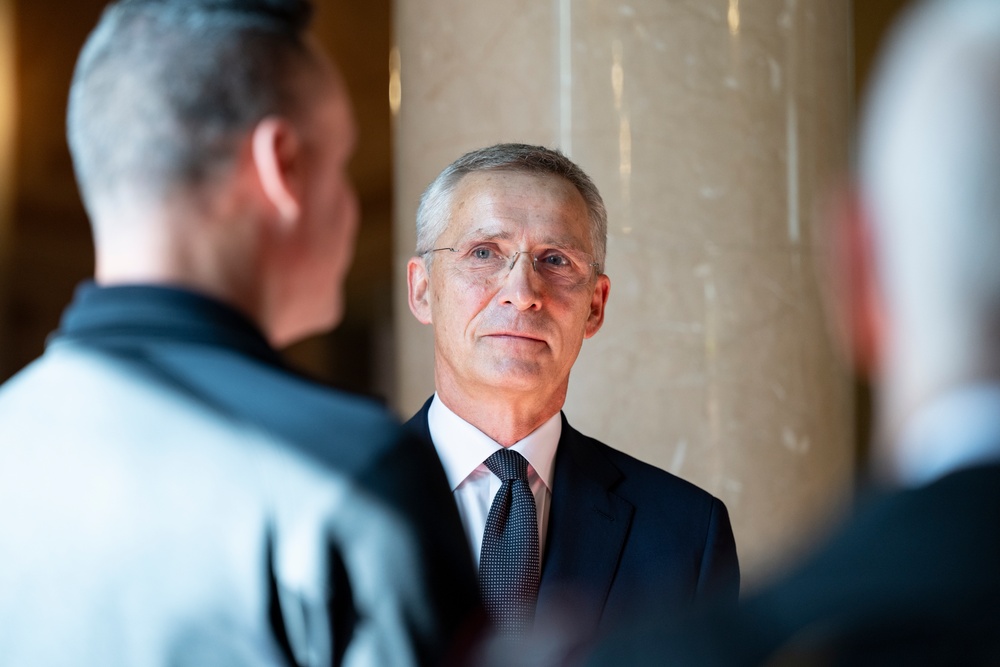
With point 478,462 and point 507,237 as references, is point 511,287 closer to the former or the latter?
point 507,237

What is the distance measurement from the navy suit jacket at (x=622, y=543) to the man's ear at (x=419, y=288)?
1.03 feet

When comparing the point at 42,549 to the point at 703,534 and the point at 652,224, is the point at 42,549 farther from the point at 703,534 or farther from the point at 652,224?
the point at 652,224

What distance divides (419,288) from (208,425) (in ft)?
5.99

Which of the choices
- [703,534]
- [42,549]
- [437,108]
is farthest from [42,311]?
[42,549]

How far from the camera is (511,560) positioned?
2.88 metres

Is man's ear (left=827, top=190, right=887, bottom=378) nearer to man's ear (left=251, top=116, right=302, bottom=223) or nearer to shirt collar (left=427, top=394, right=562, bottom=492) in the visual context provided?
man's ear (left=251, top=116, right=302, bottom=223)

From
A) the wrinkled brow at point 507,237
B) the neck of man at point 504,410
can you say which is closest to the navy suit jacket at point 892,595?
the neck of man at point 504,410

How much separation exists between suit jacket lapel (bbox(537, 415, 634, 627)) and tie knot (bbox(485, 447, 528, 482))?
0.37 feet

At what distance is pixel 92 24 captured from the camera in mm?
11844

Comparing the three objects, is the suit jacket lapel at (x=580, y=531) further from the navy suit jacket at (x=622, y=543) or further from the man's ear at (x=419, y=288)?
the man's ear at (x=419, y=288)

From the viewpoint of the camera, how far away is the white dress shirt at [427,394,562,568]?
9.96 feet

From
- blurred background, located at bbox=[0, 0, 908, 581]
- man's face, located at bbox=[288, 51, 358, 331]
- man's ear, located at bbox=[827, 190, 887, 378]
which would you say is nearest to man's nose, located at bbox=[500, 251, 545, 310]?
man's face, located at bbox=[288, 51, 358, 331]

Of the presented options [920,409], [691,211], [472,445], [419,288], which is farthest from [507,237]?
[920,409]

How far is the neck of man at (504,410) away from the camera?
10.3 feet
